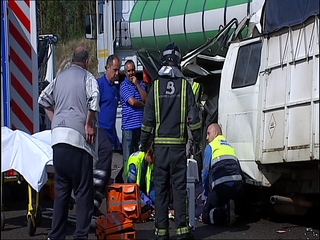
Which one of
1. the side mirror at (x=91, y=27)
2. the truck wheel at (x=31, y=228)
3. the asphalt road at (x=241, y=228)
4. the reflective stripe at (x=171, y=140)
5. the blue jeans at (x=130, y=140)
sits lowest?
the asphalt road at (x=241, y=228)

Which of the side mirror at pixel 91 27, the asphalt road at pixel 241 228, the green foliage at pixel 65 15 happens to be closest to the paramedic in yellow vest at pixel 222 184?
the asphalt road at pixel 241 228

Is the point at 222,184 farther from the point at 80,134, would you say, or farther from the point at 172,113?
the point at 80,134

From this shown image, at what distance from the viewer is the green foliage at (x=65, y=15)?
35.0 m

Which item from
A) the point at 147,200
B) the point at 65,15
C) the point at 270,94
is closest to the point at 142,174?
the point at 147,200

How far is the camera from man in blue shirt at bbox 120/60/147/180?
10.2 m

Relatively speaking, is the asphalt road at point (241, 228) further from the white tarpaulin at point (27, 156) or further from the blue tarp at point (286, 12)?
the blue tarp at point (286, 12)

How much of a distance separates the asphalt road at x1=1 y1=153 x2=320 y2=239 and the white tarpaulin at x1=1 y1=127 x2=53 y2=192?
673 millimetres

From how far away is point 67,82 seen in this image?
7.09 meters

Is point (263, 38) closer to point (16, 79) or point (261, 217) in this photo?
point (261, 217)

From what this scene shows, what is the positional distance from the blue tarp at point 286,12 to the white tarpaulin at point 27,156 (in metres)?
2.68

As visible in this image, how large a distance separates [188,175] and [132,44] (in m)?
7.71

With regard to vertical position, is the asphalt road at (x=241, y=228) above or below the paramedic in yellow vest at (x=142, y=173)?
below

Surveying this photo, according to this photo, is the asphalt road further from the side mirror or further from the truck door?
the side mirror

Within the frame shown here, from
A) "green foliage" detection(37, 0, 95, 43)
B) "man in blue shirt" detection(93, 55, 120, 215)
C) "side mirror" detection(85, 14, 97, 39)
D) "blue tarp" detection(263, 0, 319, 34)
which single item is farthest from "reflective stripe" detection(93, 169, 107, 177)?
"green foliage" detection(37, 0, 95, 43)
